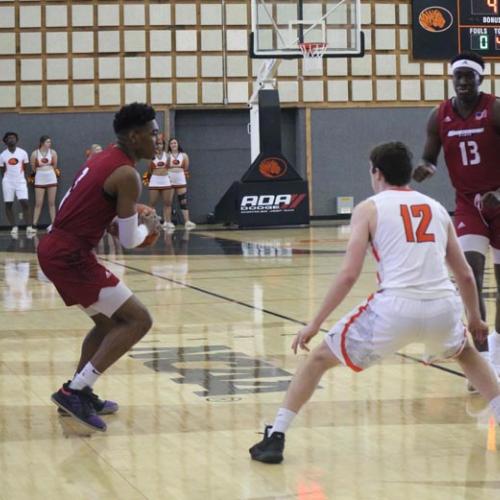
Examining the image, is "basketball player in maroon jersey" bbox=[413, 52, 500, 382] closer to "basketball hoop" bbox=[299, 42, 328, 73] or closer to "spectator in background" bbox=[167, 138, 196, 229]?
"basketball hoop" bbox=[299, 42, 328, 73]

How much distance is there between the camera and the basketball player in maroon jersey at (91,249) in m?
5.93

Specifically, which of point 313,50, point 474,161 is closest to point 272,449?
point 474,161

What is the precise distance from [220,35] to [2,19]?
14.9ft

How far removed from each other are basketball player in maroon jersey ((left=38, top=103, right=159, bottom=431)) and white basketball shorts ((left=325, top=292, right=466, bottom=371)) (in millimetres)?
1397

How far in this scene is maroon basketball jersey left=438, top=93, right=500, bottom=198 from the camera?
6.79 m

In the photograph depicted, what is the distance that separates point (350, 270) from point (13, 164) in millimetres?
19556

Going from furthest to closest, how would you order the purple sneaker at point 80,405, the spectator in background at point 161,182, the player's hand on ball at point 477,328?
the spectator in background at point 161,182
the purple sneaker at point 80,405
the player's hand on ball at point 477,328

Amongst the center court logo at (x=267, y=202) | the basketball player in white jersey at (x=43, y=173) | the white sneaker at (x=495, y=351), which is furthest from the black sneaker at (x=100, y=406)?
the basketball player in white jersey at (x=43, y=173)

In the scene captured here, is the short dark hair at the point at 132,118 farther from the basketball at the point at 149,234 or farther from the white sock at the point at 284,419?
the white sock at the point at 284,419

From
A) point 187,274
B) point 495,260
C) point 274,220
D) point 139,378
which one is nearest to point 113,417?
point 139,378

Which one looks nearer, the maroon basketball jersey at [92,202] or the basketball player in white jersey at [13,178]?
the maroon basketball jersey at [92,202]

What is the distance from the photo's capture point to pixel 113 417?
609cm

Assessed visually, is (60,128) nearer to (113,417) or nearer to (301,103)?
(301,103)

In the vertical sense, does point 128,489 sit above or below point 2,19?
below
